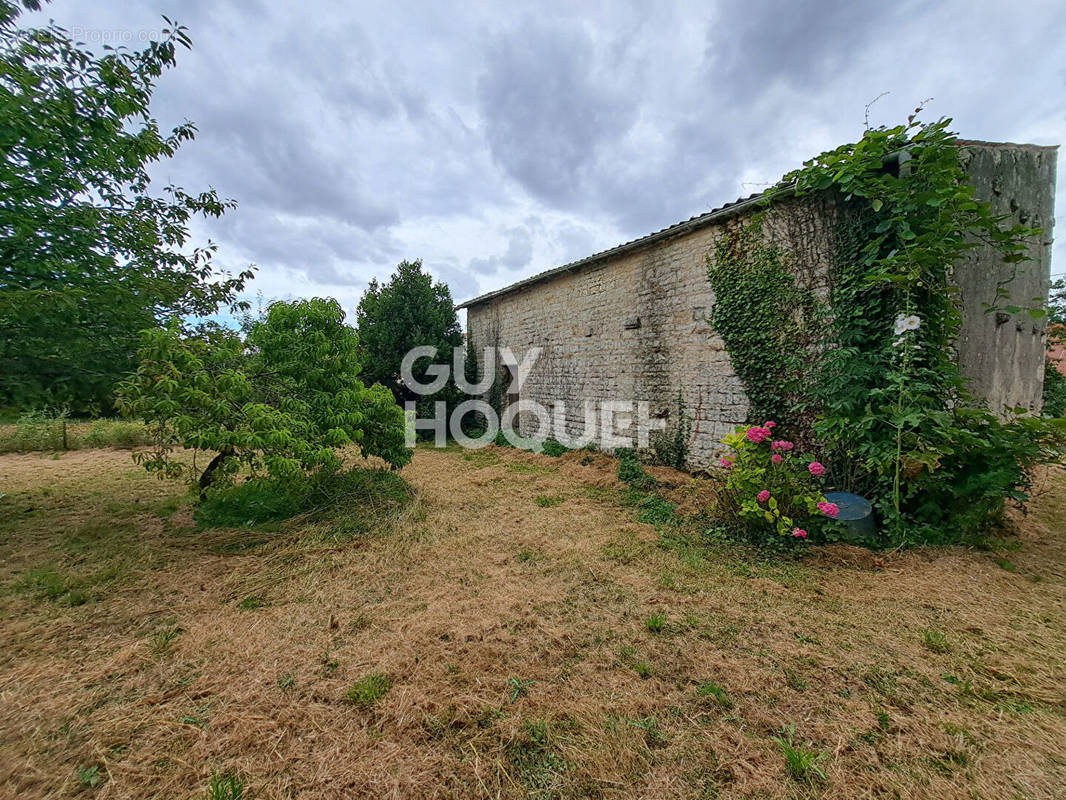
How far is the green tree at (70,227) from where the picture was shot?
123 inches

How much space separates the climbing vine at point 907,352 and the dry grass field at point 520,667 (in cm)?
73

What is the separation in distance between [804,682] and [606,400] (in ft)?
20.7

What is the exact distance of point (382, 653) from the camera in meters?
2.47

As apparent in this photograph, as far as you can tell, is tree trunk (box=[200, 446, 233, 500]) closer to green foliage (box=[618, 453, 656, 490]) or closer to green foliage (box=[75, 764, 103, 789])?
green foliage (box=[75, 764, 103, 789])

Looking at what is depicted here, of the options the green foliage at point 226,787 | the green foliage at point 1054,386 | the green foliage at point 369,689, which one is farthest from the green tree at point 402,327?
the green foliage at point 1054,386

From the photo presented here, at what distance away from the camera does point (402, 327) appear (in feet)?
37.9

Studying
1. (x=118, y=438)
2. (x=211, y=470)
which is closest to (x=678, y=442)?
(x=211, y=470)

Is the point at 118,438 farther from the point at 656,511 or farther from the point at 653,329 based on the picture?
the point at 653,329

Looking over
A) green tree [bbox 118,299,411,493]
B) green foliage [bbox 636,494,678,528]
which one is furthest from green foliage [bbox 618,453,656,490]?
green tree [bbox 118,299,411,493]

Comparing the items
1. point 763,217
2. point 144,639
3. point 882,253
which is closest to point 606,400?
point 763,217

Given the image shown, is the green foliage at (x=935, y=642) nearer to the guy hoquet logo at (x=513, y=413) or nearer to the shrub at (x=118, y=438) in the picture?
the guy hoquet logo at (x=513, y=413)

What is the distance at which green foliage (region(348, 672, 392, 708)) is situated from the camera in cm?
207

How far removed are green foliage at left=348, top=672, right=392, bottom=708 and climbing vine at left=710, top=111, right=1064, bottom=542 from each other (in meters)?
4.72

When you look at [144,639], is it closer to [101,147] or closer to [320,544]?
[320,544]
